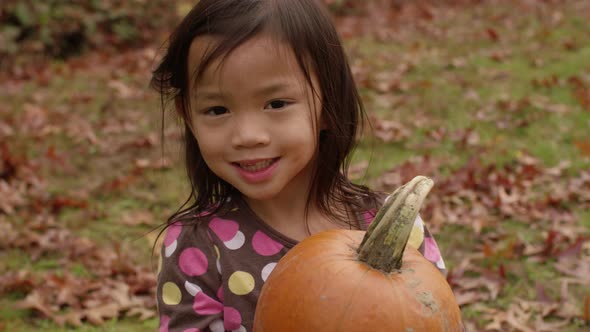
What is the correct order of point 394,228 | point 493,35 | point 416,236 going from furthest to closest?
1. point 493,35
2. point 416,236
3. point 394,228

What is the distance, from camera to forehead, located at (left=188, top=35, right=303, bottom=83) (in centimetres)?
190

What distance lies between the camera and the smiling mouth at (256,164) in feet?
6.53

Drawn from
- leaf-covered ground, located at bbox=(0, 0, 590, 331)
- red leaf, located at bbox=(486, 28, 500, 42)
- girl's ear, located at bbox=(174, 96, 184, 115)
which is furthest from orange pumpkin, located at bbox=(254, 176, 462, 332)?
red leaf, located at bbox=(486, 28, 500, 42)

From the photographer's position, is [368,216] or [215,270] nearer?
[215,270]

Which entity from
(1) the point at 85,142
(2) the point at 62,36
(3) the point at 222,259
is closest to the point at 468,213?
(3) the point at 222,259

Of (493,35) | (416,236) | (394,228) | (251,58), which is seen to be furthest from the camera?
(493,35)

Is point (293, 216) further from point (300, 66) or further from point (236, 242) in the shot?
point (300, 66)

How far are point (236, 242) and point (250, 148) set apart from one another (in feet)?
1.26

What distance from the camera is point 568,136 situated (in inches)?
212

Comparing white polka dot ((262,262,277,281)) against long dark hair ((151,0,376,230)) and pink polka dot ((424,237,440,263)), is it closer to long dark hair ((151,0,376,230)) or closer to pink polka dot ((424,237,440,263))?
long dark hair ((151,0,376,230))

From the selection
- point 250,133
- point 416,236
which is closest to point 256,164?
point 250,133

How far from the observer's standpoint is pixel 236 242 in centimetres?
218

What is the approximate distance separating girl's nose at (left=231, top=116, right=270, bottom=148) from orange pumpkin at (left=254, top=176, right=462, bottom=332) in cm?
39

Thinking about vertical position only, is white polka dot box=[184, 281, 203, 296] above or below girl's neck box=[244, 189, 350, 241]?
below
